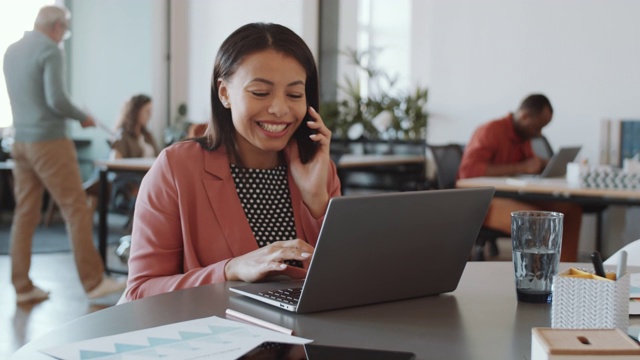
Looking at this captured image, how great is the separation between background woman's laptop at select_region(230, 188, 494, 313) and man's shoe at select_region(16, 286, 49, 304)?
356 centimetres

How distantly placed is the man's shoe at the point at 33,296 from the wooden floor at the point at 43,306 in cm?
4

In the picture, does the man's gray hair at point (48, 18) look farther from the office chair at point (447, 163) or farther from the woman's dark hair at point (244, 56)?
the woman's dark hair at point (244, 56)

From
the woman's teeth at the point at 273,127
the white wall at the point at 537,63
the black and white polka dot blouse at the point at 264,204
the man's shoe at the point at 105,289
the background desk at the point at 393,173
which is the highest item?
the white wall at the point at 537,63

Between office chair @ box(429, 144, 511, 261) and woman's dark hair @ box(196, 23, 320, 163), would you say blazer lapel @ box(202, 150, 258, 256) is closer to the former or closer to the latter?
woman's dark hair @ box(196, 23, 320, 163)

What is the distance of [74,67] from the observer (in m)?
8.98

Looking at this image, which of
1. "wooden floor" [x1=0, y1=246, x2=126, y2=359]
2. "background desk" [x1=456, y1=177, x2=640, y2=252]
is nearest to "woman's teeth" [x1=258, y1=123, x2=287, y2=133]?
"wooden floor" [x1=0, y1=246, x2=126, y2=359]

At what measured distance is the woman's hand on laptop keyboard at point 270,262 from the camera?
1524 millimetres

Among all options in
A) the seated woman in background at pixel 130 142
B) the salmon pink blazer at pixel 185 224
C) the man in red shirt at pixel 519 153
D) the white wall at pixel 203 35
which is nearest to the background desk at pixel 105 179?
the seated woman in background at pixel 130 142

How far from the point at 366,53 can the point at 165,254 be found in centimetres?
638

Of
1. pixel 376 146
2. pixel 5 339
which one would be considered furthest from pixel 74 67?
pixel 5 339

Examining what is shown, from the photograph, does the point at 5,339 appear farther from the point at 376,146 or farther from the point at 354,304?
the point at 376,146

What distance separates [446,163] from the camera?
5496 millimetres

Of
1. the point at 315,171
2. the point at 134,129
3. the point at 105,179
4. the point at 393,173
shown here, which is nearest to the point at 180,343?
the point at 315,171

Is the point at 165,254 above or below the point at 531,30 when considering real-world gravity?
below
